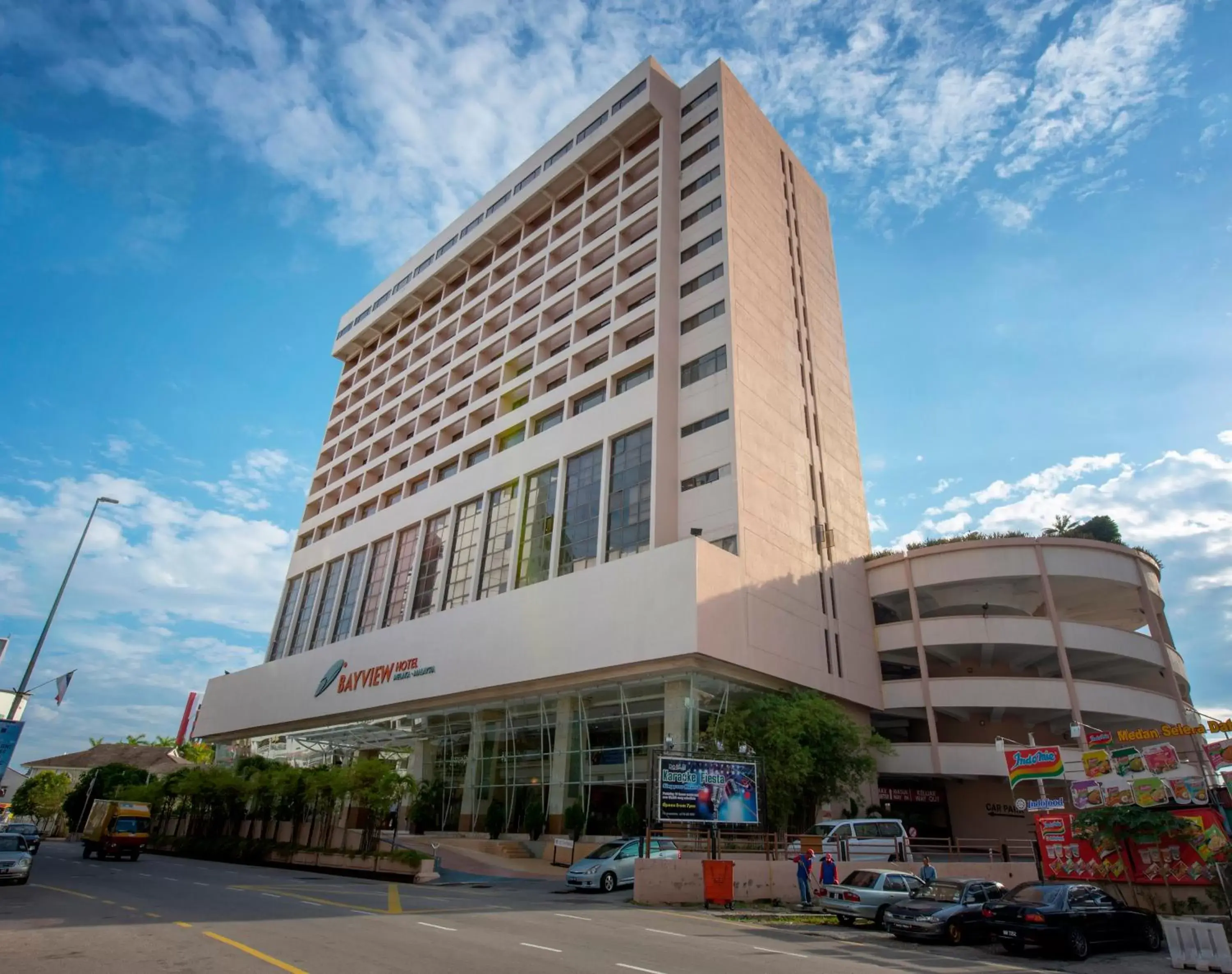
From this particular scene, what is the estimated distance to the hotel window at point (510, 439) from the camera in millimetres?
48594

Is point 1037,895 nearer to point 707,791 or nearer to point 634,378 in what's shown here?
point 707,791

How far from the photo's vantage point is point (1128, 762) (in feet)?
65.8

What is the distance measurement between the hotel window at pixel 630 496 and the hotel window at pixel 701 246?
41.1ft

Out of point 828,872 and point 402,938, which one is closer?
point 402,938

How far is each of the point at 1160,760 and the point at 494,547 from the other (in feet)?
111

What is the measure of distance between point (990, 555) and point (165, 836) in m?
50.0

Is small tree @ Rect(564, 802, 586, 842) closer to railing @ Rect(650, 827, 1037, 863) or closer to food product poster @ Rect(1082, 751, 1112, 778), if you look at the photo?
railing @ Rect(650, 827, 1037, 863)

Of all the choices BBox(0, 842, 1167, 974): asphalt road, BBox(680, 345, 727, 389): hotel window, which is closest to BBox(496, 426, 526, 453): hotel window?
BBox(680, 345, 727, 389): hotel window

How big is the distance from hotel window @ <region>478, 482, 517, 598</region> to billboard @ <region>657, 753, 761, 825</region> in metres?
22.3

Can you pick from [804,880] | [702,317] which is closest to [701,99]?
[702,317]

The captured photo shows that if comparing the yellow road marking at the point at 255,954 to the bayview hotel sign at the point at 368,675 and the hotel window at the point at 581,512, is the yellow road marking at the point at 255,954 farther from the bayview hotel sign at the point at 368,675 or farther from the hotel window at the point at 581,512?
the bayview hotel sign at the point at 368,675

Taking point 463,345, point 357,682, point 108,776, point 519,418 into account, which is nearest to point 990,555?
point 519,418

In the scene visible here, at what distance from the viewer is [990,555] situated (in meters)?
39.7

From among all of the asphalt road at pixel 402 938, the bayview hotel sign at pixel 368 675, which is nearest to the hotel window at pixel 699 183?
the bayview hotel sign at pixel 368 675
